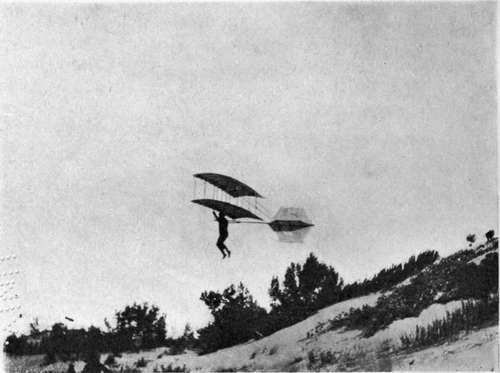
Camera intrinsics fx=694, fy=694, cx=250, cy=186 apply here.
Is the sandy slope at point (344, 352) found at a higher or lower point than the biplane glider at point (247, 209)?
lower

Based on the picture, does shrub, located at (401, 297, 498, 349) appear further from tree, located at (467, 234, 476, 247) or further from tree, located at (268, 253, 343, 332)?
tree, located at (268, 253, 343, 332)

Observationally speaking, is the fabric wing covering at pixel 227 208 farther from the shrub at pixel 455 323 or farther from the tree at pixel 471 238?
the tree at pixel 471 238

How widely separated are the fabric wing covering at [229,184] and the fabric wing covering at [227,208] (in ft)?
0.47

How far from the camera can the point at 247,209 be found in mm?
7668

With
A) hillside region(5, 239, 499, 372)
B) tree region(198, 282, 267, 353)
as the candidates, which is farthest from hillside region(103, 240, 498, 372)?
tree region(198, 282, 267, 353)

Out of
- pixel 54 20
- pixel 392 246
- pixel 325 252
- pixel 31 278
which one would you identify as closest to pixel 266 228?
pixel 325 252

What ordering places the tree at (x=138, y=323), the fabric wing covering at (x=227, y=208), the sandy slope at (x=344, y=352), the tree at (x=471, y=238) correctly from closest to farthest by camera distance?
the sandy slope at (x=344, y=352)
the tree at (x=138, y=323)
the fabric wing covering at (x=227, y=208)
the tree at (x=471, y=238)

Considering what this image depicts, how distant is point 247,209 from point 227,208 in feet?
0.75

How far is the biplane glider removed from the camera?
24.8ft

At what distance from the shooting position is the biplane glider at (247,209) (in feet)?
24.8

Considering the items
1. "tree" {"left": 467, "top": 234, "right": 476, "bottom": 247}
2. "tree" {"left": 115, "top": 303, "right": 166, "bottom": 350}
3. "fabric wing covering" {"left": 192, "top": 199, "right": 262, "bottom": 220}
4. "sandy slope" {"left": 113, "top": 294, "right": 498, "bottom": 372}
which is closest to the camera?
"sandy slope" {"left": 113, "top": 294, "right": 498, "bottom": 372}

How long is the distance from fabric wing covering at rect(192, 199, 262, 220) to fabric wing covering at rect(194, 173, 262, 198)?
143 mm

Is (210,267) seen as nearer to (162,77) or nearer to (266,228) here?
(266,228)

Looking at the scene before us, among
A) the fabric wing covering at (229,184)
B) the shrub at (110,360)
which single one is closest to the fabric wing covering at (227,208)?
the fabric wing covering at (229,184)
